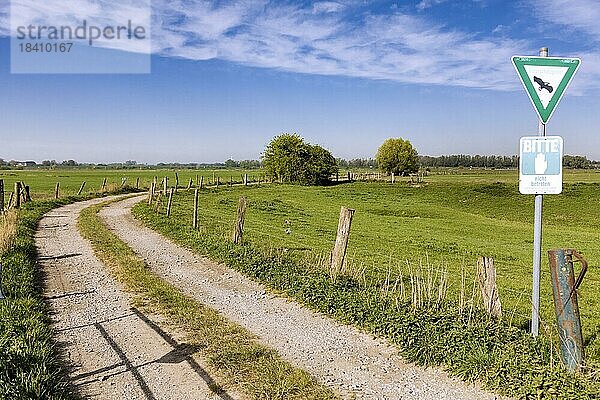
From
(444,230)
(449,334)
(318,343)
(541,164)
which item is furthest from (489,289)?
(444,230)

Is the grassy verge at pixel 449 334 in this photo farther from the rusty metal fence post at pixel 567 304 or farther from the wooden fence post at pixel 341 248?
the wooden fence post at pixel 341 248

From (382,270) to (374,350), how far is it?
Answer: 6.30 meters

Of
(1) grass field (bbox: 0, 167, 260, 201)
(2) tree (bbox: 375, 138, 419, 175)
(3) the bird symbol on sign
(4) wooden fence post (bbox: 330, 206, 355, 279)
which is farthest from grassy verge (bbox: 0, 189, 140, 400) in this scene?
(2) tree (bbox: 375, 138, 419, 175)

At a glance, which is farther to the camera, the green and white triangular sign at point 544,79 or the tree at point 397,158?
the tree at point 397,158

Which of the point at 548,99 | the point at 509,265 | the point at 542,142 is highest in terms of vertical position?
the point at 548,99

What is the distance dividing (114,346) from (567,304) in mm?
5975

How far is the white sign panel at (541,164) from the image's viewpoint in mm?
6012

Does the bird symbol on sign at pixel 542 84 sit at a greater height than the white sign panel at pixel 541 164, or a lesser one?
greater

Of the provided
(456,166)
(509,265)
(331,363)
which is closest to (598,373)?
(331,363)

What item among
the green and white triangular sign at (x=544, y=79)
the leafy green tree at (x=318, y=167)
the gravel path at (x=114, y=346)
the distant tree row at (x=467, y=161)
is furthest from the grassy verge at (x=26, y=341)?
the distant tree row at (x=467, y=161)

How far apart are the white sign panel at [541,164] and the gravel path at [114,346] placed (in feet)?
14.1

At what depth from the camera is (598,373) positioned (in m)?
5.59

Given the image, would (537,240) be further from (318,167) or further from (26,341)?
(318,167)

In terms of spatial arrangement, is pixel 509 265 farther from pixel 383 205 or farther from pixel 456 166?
pixel 456 166
